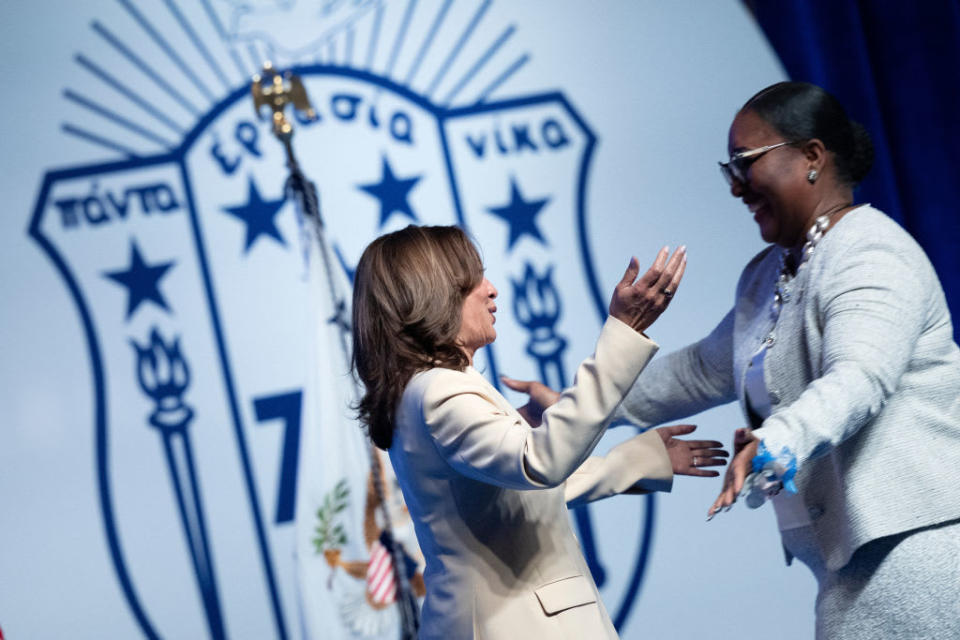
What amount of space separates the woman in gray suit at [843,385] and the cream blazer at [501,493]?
0.68 ft

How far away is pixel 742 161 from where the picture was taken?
175 centimetres

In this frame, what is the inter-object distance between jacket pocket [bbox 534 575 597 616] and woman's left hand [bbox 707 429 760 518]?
271 mm

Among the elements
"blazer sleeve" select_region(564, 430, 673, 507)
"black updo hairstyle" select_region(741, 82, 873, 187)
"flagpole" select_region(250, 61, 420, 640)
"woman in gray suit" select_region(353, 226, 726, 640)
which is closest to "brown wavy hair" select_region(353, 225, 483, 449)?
"woman in gray suit" select_region(353, 226, 726, 640)

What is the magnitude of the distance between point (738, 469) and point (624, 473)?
443 millimetres

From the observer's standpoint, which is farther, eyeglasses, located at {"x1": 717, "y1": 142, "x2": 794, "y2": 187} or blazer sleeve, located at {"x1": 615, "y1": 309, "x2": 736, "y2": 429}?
blazer sleeve, located at {"x1": 615, "y1": 309, "x2": 736, "y2": 429}

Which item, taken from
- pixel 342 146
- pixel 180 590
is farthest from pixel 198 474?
pixel 342 146

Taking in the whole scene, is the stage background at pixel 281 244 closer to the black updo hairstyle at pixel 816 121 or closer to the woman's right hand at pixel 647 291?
the black updo hairstyle at pixel 816 121

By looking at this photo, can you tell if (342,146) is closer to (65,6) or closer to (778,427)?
(65,6)

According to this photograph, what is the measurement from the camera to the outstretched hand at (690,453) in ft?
5.84

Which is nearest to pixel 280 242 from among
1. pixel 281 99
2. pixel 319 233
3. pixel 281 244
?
A: pixel 281 244

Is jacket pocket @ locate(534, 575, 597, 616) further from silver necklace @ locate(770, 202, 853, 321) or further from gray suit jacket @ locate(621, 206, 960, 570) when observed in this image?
silver necklace @ locate(770, 202, 853, 321)

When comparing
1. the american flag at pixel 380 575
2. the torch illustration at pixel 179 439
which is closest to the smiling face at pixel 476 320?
the american flag at pixel 380 575

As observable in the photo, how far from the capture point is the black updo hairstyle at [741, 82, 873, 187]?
171cm

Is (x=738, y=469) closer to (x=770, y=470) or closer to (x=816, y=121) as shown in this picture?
(x=770, y=470)
